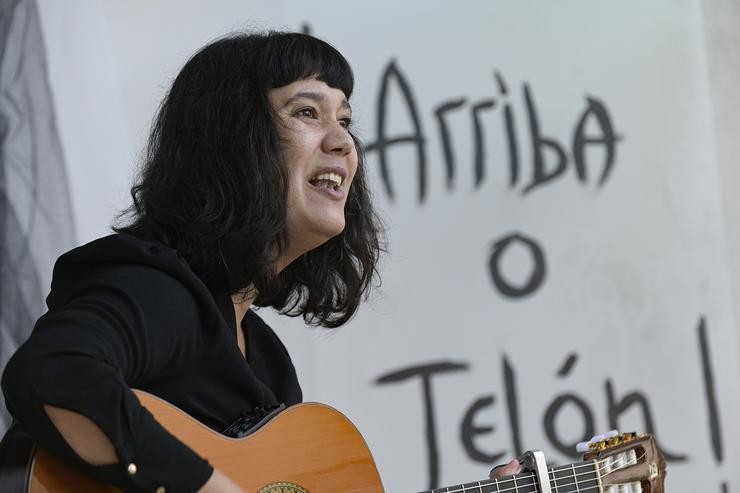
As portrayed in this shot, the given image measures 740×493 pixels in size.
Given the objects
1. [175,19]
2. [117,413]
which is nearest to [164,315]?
[117,413]

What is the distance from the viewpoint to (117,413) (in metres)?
1.10

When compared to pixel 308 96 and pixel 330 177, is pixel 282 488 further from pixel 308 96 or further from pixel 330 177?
pixel 308 96

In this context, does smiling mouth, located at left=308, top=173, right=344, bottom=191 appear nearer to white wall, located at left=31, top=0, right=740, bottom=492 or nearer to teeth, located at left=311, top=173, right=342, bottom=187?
teeth, located at left=311, top=173, right=342, bottom=187

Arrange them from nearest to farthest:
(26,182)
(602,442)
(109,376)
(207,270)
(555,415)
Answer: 1. (109,376)
2. (207,270)
3. (602,442)
4. (26,182)
5. (555,415)

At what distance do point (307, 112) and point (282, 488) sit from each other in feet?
1.96

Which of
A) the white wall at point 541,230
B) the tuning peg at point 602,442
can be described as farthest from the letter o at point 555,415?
the tuning peg at point 602,442

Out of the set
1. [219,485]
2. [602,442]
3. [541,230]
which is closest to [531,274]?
[541,230]

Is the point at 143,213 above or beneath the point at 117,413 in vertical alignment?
above

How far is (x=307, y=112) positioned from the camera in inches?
62.4

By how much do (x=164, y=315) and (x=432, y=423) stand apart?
1528 millimetres

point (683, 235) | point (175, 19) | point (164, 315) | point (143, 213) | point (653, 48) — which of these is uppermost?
point (175, 19)

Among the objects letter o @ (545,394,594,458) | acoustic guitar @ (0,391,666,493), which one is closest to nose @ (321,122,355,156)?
acoustic guitar @ (0,391,666,493)

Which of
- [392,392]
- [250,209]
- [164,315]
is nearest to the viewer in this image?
[164,315]

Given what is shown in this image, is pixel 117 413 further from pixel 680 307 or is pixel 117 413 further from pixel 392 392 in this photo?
pixel 680 307
